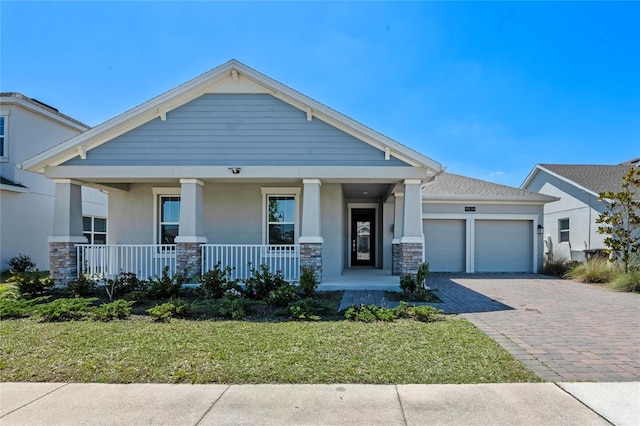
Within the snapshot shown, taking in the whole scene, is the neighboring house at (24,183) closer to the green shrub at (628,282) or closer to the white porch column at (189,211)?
the white porch column at (189,211)

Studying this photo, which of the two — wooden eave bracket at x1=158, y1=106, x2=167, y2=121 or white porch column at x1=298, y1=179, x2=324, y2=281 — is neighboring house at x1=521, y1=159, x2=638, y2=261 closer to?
white porch column at x1=298, y1=179, x2=324, y2=281

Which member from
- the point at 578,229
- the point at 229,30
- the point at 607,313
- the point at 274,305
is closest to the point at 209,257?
the point at 274,305

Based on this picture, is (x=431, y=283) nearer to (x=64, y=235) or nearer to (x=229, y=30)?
(x=229, y=30)

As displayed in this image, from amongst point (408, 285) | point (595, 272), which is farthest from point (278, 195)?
point (595, 272)

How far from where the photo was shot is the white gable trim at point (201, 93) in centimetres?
973

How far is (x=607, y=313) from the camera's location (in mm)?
7715

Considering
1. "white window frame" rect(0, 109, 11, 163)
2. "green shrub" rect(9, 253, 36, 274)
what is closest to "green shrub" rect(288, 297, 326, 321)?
"green shrub" rect(9, 253, 36, 274)

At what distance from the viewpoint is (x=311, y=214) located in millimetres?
9883

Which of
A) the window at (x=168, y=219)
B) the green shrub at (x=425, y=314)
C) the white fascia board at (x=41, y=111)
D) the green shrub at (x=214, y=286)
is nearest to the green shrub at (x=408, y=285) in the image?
the green shrub at (x=425, y=314)

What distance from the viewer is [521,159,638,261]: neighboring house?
15898 mm

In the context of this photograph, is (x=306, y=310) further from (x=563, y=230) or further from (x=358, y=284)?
(x=563, y=230)

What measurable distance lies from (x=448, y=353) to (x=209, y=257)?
7616 mm

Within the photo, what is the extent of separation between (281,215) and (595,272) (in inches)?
421

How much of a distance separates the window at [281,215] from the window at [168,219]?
294cm
